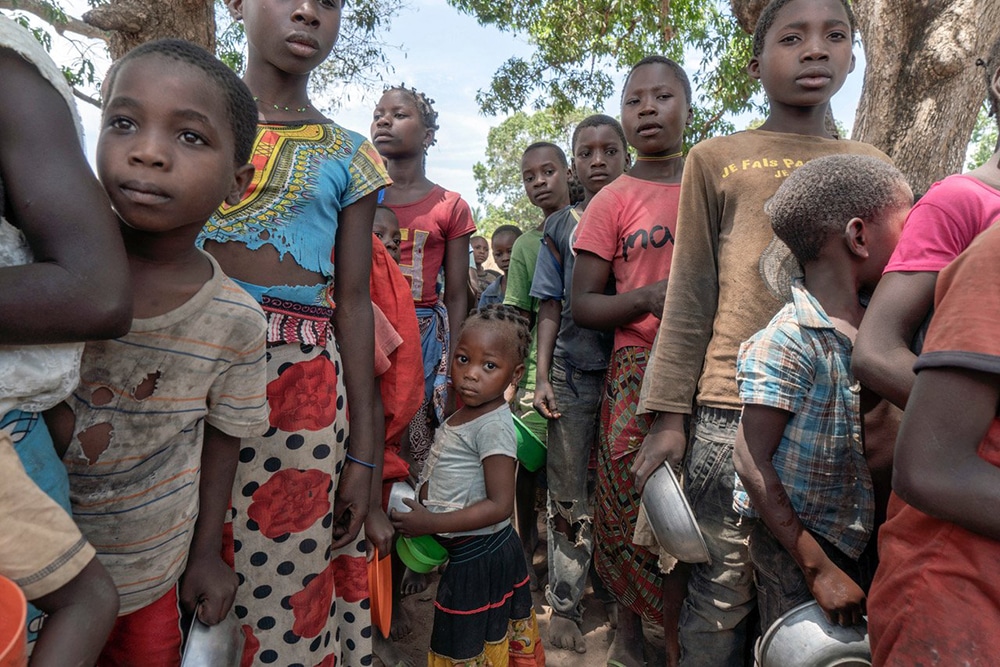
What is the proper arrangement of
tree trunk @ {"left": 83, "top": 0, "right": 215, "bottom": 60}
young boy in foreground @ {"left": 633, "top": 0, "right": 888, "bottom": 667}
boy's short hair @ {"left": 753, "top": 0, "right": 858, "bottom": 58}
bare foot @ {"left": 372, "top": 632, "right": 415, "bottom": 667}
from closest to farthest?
young boy in foreground @ {"left": 633, "top": 0, "right": 888, "bottom": 667} < boy's short hair @ {"left": 753, "top": 0, "right": 858, "bottom": 58} < bare foot @ {"left": 372, "top": 632, "right": 415, "bottom": 667} < tree trunk @ {"left": 83, "top": 0, "right": 215, "bottom": 60}

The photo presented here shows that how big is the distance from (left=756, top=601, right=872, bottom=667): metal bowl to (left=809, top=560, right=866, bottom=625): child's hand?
16mm

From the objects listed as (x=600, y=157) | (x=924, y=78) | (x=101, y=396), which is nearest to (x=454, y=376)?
(x=101, y=396)

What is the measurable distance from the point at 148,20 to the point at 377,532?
3306mm

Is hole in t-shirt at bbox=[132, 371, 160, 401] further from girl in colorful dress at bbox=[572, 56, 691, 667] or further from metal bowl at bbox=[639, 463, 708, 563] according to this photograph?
girl in colorful dress at bbox=[572, 56, 691, 667]

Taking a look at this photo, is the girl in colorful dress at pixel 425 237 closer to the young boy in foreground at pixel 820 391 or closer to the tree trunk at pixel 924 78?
the young boy in foreground at pixel 820 391

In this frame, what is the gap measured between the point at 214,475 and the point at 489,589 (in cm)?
105

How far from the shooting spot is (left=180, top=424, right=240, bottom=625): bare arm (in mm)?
1303

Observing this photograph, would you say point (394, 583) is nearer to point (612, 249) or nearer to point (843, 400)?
point (612, 249)

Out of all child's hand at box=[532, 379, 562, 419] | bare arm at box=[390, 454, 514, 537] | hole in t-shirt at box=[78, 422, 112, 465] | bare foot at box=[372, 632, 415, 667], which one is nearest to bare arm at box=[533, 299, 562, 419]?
child's hand at box=[532, 379, 562, 419]

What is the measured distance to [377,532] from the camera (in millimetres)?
1803

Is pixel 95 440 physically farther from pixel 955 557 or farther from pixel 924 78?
pixel 924 78

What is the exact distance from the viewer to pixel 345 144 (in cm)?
160

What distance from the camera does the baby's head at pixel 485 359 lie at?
2.15 m

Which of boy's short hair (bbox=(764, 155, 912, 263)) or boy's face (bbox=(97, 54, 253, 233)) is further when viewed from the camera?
→ boy's short hair (bbox=(764, 155, 912, 263))
